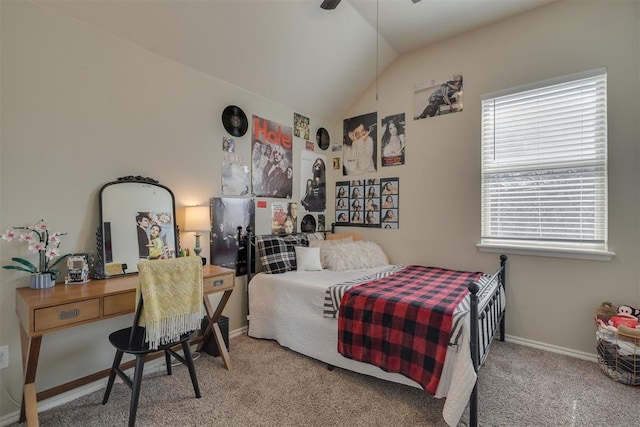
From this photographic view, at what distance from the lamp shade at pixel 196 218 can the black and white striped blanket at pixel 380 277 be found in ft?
3.75

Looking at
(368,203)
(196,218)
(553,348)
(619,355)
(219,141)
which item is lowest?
Answer: (553,348)

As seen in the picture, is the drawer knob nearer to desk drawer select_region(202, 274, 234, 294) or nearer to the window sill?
desk drawer select_region(202, 274, 234, 294)

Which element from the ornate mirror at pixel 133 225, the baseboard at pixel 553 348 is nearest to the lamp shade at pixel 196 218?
the ornate mirror at pixel 133 225

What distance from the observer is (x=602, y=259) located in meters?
2.40

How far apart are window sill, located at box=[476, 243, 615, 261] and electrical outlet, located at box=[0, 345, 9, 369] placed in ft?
12.0

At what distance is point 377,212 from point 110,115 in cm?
278

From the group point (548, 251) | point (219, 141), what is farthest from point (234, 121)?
point (548, 251)

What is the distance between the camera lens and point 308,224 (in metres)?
3.75

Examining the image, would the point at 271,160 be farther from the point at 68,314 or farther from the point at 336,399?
the point at 336,399

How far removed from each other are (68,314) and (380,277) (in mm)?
2206

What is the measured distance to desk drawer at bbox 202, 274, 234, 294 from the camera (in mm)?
2145

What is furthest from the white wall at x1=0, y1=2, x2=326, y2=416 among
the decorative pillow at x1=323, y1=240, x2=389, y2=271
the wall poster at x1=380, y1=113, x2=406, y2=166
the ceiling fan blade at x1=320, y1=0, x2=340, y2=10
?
the wall poster at x1=380, y1=113, x2=406, y2=166

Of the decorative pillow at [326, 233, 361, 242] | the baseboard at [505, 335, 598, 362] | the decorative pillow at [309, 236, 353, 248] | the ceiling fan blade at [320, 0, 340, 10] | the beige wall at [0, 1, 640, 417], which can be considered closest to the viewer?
the beige wall at [0, 1, 640, 417]

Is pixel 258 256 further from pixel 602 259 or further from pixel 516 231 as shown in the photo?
pixel 602 259
